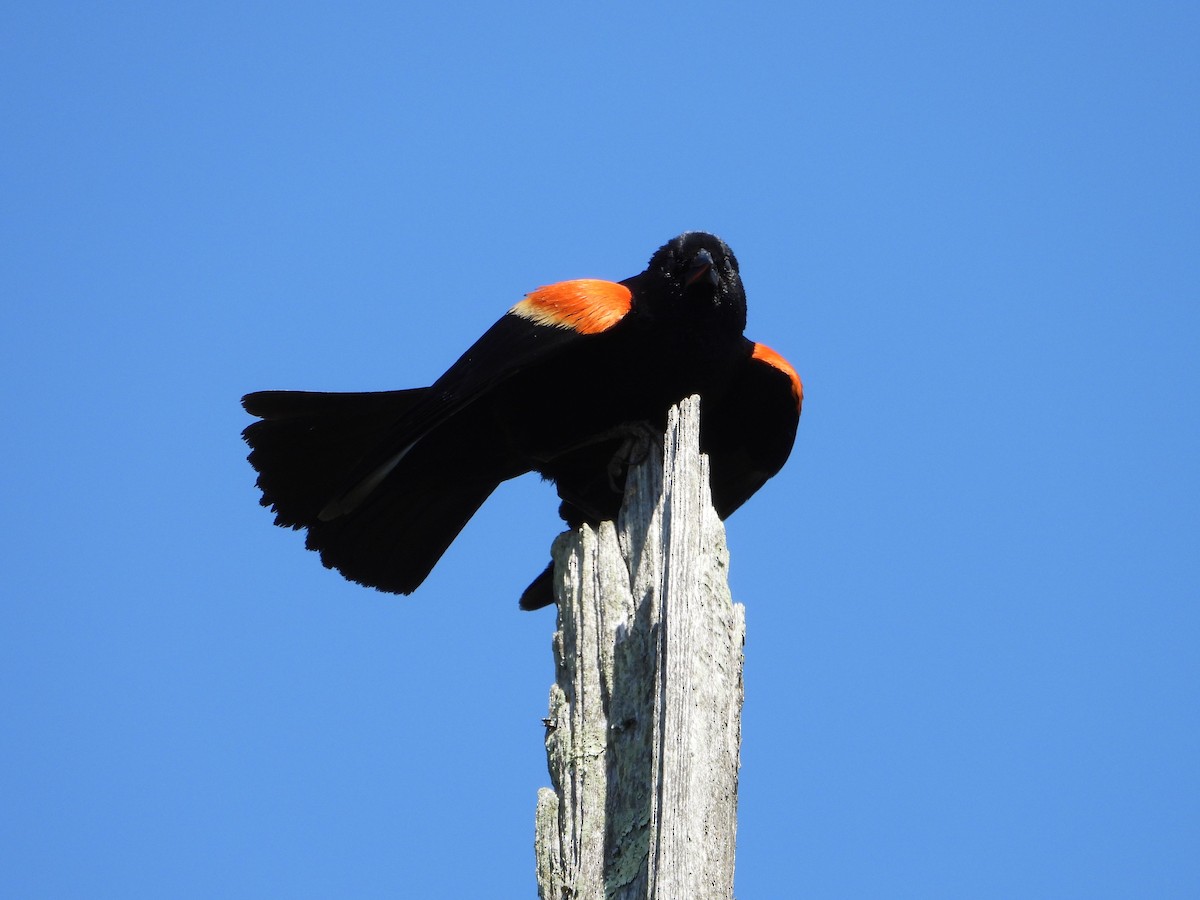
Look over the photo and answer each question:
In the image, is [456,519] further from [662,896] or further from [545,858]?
[662,896]

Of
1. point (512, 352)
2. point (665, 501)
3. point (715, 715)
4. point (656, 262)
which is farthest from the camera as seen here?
point (656, 262)

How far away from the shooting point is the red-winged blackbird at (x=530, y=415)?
523cm

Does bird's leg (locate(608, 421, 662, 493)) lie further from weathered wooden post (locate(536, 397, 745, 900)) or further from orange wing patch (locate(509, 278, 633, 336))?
weathered wooden post (locate(536, 397, 745, 900))

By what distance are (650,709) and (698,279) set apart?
2.31 metres

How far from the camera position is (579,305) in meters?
5.26

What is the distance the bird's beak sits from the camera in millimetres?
5238

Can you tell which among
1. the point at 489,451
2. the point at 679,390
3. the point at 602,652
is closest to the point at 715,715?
the point at 602,652

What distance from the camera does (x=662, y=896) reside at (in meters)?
2.88

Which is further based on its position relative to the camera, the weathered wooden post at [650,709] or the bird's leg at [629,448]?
the bird's leg at [629,448]

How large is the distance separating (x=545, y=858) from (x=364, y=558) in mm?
2542

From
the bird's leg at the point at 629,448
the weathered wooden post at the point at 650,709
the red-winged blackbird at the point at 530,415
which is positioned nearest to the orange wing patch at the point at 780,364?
the red-winged blackbird at the point at 530,415

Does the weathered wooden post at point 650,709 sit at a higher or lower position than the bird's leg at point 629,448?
lower

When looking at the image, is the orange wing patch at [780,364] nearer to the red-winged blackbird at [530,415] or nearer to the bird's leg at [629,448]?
the red-winged blackbird at [530,415]

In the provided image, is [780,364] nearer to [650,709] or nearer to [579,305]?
[579,305]
